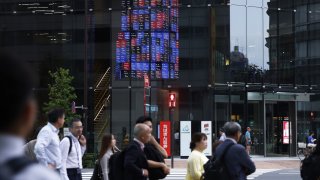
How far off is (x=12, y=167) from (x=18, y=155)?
6 centimetres

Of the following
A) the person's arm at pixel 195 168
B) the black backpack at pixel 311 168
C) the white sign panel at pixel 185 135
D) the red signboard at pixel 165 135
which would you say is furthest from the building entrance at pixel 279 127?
the black backpack at pixel 311 168

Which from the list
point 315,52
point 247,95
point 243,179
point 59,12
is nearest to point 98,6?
point 59,12

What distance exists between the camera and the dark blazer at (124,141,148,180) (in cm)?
857

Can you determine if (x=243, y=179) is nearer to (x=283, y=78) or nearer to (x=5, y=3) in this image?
(x=283, y=78)

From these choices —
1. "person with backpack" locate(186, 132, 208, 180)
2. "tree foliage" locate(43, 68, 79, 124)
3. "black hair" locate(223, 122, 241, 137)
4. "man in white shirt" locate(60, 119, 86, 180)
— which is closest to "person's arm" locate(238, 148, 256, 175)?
"black hair" locate(223, 122, 241, 137)

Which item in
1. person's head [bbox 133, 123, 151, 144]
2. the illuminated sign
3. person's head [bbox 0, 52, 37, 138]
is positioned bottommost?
the illuminated sign

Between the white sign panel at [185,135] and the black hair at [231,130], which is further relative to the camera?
the white sign panel at [185,135]

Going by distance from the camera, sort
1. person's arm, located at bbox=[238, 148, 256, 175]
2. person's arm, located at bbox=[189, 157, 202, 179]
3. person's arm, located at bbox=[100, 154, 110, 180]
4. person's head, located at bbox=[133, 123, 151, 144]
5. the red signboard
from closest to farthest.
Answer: person's arm, located at bbox=[238, 148, 256, 175] < person's head, located at bbox=[133, 123, 151, 144] < person's arm, located at bbox=[189, 157, 202, 179] < person's arm, located at bbox=[100, 154, 110, 180] < the red signboard

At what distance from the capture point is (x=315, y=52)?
46.3m

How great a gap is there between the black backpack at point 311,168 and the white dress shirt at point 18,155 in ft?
23.6

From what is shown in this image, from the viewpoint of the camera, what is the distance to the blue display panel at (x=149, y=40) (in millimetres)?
41312

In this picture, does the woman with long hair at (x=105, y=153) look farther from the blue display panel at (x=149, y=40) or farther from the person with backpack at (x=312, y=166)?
the blue display panel at (x=149, y=40)

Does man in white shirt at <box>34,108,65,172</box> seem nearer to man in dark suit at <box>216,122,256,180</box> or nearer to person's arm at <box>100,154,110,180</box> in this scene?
person's arm at <box>100,154,110,180</box>

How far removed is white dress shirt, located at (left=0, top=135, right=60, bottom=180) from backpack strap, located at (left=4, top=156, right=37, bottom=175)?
0.03 feet
